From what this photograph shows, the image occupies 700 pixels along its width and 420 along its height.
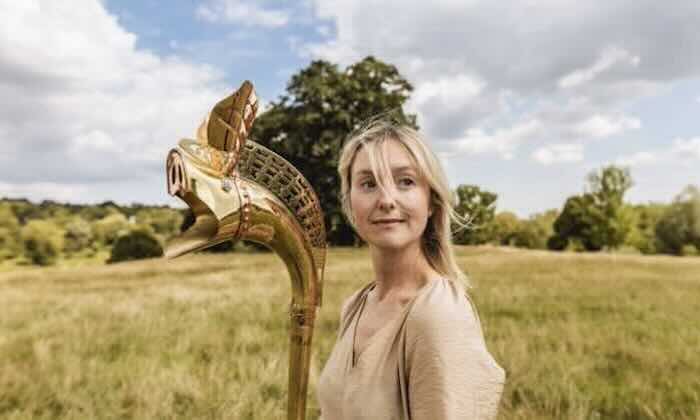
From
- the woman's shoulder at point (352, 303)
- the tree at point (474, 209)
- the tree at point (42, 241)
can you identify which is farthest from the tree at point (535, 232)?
the woman's shoulder at point (352, 303)

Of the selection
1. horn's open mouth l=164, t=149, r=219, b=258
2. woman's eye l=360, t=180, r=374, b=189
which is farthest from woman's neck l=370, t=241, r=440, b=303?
horn's open mouth l=164, t=149, r=219, b=258

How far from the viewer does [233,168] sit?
4.95ft

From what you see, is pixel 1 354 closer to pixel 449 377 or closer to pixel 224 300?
pixel 224 300

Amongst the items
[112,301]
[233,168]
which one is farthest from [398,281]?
[112,301]

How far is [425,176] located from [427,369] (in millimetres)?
614

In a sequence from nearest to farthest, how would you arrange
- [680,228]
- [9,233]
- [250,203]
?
[250,203]
[9,233]
[680,228]

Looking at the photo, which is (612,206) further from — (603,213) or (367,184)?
(367,184)

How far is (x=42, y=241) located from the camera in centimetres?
1923

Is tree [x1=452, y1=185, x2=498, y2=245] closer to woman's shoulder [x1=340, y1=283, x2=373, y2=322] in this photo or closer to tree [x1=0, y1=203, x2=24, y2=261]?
woman's shoulder [x1=340, y1=283, x2=373, y2=322]

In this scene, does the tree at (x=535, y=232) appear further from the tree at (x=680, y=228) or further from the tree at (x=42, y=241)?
the tree at (x=42, y=241)

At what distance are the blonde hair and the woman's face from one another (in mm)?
22

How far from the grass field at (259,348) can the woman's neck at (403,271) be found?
77.2 inches

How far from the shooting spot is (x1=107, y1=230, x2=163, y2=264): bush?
2333 cm

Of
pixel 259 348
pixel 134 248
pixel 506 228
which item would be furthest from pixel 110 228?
pixel 506 228
